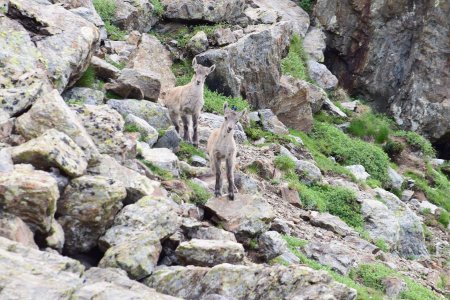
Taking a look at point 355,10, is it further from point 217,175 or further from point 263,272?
point 263,272

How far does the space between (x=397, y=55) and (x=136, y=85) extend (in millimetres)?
17471

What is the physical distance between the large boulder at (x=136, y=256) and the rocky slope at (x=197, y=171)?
0.02 metres

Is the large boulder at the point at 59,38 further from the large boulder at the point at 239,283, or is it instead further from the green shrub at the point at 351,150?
the green shrub at the point at 351,150

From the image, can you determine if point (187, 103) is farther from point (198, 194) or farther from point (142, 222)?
point (142, 222)

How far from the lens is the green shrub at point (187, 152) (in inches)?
720

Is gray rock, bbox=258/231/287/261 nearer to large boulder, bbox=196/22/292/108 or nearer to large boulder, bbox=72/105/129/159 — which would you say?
large boulder, bbox=72/105/129/159

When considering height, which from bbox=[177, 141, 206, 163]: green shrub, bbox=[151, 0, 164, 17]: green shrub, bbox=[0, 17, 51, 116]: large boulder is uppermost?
bbox=[0, 17, 51, 116]: large boulder

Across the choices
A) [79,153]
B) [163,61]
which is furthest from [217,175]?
[163,61]

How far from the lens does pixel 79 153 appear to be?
39.5 ft

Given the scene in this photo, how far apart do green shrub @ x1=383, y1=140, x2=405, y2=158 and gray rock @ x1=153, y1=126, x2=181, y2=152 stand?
1392cm

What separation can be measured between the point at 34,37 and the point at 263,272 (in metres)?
9.64

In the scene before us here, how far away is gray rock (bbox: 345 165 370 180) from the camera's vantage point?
24878mm

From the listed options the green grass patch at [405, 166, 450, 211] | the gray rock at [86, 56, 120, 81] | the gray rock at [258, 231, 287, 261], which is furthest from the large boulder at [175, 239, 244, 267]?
the green grass patch at [405, 166, 450, 211]

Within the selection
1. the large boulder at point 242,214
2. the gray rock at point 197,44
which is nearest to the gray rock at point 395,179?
the gray rock at point 197,44
